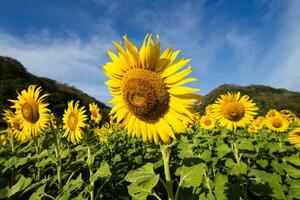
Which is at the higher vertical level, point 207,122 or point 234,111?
point 207,122

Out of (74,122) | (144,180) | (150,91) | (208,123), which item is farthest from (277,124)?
(144,180)

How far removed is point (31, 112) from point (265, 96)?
81.4 ft

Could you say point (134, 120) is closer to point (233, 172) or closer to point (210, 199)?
point (210, 199)

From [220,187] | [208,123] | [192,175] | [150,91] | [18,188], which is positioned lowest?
[18,188]

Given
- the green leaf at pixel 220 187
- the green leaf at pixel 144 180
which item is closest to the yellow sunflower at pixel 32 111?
the green leaf at pixel 144 180

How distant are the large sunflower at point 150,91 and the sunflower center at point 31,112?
2727mm

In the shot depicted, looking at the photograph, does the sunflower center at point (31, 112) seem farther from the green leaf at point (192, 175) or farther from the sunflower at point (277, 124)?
the sunflower at point (277, 124)

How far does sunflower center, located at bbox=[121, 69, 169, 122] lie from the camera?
285 cm

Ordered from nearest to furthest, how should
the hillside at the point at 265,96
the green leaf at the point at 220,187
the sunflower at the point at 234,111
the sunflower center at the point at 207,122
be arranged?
the green leaf at the point at 220,187 → the sunflower at the point at 234,111 → the sunflower center at the point at 207,122 → the hillside at the point at 265,96

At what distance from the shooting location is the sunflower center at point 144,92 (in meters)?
2.85

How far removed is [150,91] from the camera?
2.87m

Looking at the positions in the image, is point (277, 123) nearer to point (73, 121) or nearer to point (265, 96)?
point (73, 121)

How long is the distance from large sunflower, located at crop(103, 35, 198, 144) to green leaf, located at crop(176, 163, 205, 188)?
0.40 m

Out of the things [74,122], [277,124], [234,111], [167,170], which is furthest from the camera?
[277,124]
